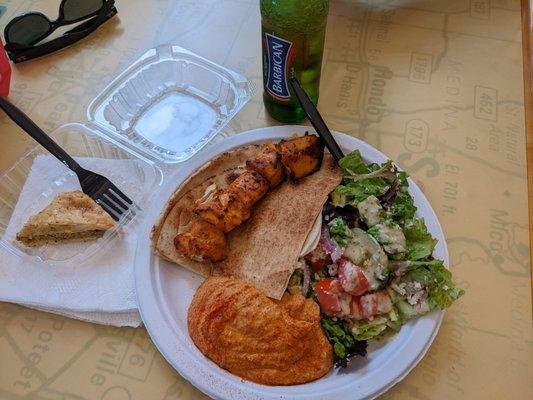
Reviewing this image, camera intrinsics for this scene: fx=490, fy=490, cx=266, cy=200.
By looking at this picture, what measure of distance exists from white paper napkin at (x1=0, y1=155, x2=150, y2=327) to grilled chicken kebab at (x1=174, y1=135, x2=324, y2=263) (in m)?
0.20

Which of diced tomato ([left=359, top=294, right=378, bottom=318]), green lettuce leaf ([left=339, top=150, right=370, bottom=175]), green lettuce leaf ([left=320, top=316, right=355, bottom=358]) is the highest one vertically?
green lettuce leaf ([left=339, top=150, right=370, bottom=175])

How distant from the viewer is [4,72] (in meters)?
1.76

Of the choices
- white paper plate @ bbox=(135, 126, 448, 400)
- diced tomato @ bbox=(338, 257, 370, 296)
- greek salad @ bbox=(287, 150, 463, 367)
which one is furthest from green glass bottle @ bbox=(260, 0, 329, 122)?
diced tomato @ bbox=(338, 257, 370, 296)

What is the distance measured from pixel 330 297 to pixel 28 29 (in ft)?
5.03

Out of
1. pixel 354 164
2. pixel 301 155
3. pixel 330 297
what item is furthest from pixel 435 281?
pixel 301 155

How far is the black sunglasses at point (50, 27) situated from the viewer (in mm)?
1853

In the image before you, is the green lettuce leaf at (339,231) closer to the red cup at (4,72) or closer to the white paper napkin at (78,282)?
the white paper napkin at (78,282)

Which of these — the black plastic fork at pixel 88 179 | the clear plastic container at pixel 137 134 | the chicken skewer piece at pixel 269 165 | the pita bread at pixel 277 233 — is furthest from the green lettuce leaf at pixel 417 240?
the black plastic fork at pixel 88 179

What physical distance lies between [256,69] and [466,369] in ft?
4.08

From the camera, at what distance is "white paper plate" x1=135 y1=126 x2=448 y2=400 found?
3.75ft

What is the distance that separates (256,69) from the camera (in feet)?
6.12

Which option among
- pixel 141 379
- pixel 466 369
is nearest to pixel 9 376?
pixel 141 379

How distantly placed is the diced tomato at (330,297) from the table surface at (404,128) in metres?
0.25

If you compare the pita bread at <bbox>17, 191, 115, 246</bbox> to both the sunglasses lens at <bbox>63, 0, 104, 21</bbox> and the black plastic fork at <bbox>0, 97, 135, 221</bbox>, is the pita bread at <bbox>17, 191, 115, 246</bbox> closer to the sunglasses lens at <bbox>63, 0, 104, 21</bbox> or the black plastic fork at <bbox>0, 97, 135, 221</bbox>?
the black plastic fork at <bbox>0, 97, 135, 221</bbox>
